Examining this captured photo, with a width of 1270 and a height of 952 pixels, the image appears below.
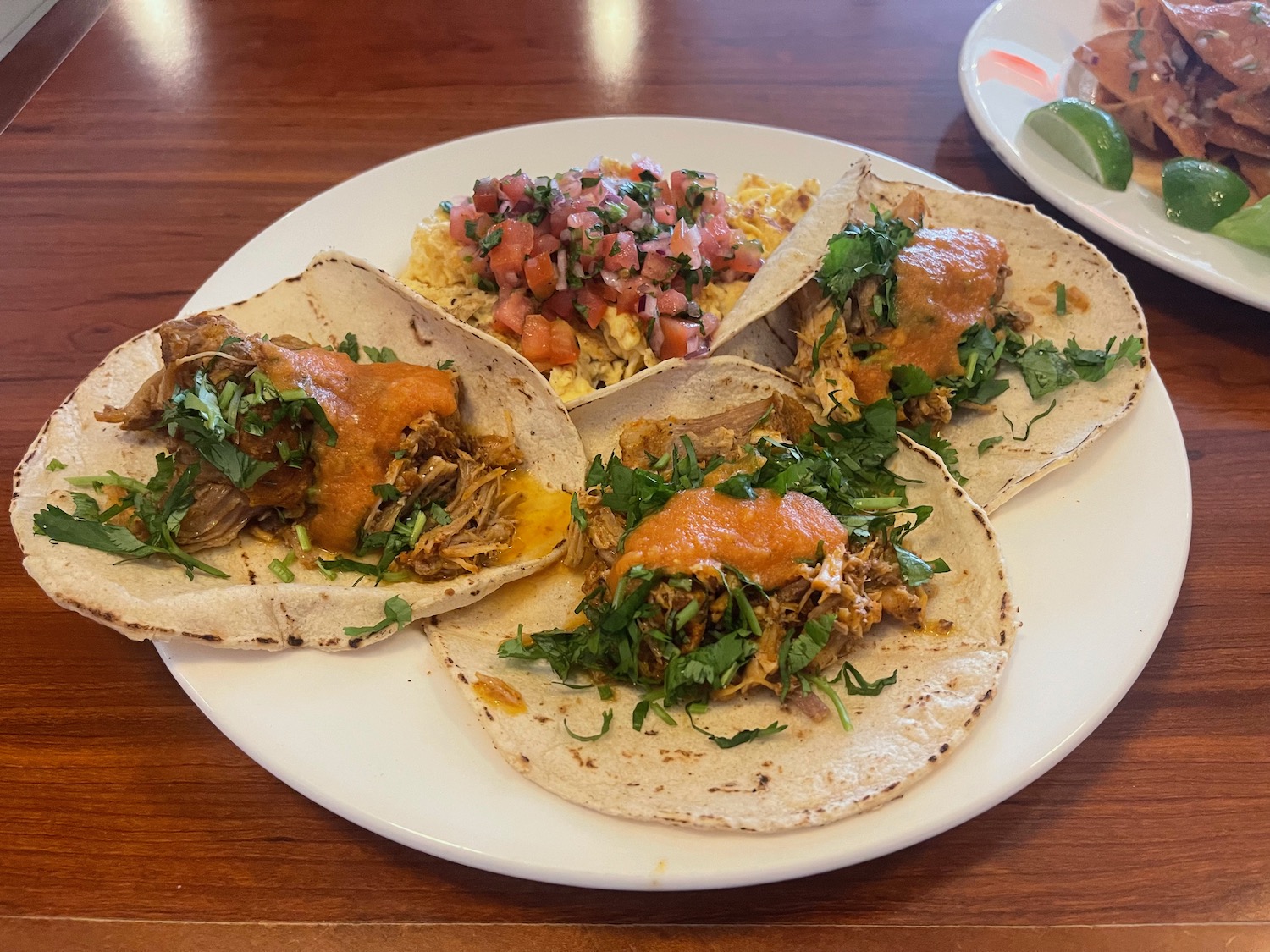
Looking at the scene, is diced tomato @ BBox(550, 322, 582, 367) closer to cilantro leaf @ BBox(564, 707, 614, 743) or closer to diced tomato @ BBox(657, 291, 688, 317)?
diced tomato @ BBox(657, 291, 688, 317)

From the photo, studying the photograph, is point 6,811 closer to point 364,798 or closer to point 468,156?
point 364,798

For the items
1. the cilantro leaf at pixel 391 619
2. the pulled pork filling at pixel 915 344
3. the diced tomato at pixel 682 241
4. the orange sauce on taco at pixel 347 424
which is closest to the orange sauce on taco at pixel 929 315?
the pulled pork filling at pixel 915 344

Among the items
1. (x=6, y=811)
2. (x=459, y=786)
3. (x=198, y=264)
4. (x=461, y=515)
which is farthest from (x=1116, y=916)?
(x=198, y=264)

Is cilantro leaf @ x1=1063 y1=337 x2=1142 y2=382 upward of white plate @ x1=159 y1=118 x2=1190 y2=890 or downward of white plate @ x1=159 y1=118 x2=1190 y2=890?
upward

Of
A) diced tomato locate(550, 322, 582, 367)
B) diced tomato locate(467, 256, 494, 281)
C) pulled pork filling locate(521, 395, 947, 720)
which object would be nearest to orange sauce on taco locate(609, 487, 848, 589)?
pulled pork filling locate(521, 395, 947, 720)

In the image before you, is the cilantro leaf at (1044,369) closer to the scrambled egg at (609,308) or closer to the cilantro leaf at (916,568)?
the cilantro leaf at (916,568)

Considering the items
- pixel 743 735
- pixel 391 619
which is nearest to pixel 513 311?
pixel 391 619
